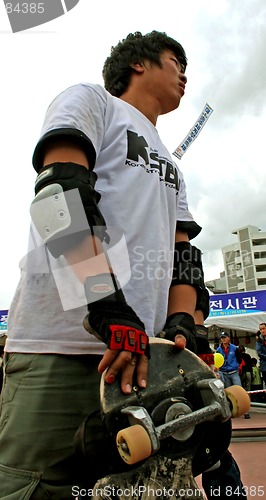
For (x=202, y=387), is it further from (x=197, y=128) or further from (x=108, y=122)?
(x=197, y=128)

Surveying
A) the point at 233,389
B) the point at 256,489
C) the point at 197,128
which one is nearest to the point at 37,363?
the point at 233,389

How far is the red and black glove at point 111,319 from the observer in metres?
1.08

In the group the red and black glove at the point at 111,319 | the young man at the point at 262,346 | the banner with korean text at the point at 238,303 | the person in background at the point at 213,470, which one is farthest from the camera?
the banner with korean text at the point at 238,303

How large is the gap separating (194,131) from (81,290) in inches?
337

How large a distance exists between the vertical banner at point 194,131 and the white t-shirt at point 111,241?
7.05 meters

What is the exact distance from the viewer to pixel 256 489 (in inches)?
135

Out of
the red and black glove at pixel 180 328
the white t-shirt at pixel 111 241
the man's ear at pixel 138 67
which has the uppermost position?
the man's ear at pixel 138 67

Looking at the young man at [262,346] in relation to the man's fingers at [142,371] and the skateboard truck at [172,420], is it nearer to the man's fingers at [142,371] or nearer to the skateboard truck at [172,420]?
the skateboard truck at [172,420]

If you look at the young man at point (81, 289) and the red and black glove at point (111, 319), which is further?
the young man at point (81, 289)

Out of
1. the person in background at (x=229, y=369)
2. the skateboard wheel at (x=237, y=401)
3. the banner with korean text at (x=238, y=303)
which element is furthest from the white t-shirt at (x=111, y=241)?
the banner with korean text at (x=238, y=303)

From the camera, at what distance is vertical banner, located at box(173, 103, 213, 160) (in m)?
8.64

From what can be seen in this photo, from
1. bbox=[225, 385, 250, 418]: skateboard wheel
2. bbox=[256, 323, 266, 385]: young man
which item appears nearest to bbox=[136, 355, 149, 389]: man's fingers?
bbox=[225, 385, 250, 418]: skateboard wheel

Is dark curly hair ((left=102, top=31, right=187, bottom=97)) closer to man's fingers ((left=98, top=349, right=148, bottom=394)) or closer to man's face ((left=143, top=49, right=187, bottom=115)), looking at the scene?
man's face ((left=143, top=49, right=187, bottom=115))

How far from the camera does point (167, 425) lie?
1088 millimetres
